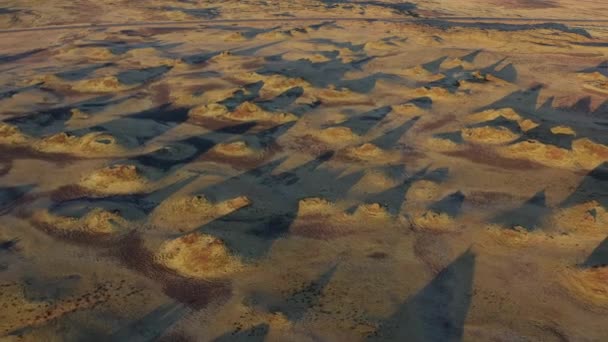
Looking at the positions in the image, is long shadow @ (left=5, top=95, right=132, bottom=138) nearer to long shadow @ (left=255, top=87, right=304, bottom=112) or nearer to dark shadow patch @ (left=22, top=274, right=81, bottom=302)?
long shadow @ (left=255, top=87, right=304, bottom=112)

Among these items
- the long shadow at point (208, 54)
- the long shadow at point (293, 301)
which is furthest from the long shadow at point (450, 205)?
the long shadow at point (208, 54)

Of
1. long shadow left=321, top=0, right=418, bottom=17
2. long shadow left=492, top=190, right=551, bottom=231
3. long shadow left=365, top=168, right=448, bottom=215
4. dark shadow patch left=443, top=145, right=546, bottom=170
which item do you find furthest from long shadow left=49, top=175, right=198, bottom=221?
long shadow left=321, top=0, right=418, bottom=17

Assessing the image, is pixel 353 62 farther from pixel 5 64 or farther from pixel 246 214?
pixel 5 64

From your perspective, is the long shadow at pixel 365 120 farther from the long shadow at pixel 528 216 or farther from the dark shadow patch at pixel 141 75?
the dark shadow patch at pixel 141 75

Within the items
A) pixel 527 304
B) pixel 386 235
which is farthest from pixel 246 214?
pixel 527 304

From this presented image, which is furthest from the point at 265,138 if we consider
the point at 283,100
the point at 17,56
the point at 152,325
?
the point at 17,56

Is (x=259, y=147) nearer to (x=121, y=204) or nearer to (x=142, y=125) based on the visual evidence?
(x=142, y=125)
